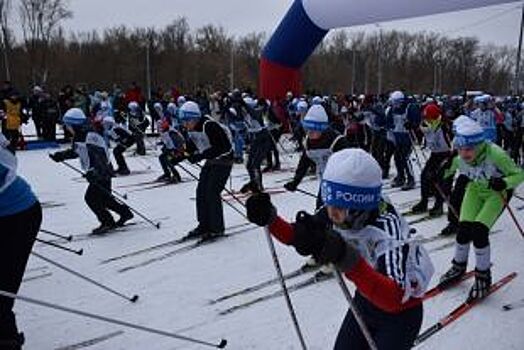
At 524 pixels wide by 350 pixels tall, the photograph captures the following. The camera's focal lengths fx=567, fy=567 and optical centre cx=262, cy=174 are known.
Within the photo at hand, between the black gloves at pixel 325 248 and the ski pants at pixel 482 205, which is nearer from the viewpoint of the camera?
the black gloves at pixel 325 248

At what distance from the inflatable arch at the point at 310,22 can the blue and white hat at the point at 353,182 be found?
12.5 meters

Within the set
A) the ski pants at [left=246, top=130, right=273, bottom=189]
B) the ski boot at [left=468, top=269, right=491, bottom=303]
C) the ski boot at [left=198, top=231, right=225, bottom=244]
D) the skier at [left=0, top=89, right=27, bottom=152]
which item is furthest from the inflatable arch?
the ski boot at [left=468, top=269, right=491, bottom=303]

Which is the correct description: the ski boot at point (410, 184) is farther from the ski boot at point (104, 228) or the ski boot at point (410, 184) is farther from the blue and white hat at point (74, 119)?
the blue and white hat at point (74, 119)

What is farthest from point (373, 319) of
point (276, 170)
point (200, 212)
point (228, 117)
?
point (228, 117)

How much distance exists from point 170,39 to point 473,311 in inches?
1655

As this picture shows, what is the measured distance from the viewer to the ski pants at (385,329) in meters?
2.85

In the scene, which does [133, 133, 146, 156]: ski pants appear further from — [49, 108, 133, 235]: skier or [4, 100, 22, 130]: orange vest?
[49, 108, 133, 235]: skier

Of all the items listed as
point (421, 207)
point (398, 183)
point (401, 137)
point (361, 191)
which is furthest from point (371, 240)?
point (398, 183)

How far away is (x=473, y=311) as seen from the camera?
4.98m

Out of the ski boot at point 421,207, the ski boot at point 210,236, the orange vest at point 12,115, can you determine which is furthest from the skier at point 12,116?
the ski boot at point 421,207

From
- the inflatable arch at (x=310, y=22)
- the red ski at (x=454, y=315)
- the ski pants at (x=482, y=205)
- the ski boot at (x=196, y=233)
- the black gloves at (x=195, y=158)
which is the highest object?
the inflatable arch at (x=310, y=22)

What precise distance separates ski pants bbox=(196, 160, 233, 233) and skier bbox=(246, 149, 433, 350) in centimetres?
463

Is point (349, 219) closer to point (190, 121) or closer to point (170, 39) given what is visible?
point (190, 121)

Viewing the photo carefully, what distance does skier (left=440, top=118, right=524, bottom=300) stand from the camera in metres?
5.07
